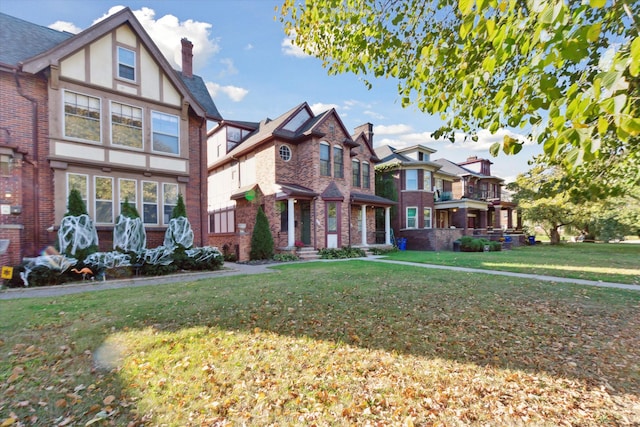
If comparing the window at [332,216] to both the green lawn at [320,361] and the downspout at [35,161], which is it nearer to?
the green lawn at [320,361]

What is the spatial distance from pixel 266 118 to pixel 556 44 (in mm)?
21940

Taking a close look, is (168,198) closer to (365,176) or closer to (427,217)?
(365,176)

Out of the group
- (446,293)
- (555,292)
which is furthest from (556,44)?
(555,292)

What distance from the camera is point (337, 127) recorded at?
62.4ft

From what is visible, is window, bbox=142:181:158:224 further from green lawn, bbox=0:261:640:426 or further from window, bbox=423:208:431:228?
window, bbox=423:208:431:228

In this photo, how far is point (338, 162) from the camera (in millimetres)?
19156

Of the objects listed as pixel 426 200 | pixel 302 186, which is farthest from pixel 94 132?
pixel 426 200

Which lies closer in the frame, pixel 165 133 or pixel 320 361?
pixel 320 361

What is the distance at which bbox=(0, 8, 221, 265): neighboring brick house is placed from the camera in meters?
9.66

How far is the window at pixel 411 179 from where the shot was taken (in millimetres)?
24156

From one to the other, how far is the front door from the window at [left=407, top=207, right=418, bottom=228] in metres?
9.82

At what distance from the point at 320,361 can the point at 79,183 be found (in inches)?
453

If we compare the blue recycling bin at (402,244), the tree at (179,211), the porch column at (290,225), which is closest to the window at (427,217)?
the blue recycling bin at (402,244)

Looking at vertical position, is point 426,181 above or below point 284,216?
above
